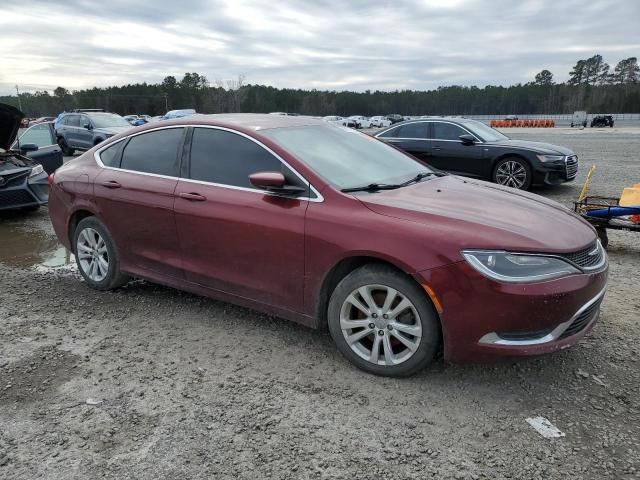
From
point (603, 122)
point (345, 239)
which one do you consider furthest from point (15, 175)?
point (603, 122)

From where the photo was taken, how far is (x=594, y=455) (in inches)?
99.3

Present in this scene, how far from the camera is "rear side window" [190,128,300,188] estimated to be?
3688 millimetres

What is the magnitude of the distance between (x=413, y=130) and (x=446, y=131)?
745 mm

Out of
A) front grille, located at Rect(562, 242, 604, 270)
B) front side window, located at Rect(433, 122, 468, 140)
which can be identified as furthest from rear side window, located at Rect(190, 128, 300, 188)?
front side window, located at Rect(433, 122, 468, 140)

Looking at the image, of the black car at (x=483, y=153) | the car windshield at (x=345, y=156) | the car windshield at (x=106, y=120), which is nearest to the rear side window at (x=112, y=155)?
the car windshield at (x=345, y=156)

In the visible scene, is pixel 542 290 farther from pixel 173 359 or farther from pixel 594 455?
pixel 173 359

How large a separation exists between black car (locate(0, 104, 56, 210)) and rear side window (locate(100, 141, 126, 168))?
3.87 m

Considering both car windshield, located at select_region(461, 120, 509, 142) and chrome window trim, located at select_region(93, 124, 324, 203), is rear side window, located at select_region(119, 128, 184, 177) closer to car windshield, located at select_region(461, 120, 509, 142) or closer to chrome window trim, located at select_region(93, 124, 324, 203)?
chrome window trim, located at select_region(93, 124, 324, 203)

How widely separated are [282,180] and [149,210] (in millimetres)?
1417

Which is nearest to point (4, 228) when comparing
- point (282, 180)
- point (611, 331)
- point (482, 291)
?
point (282, 180)

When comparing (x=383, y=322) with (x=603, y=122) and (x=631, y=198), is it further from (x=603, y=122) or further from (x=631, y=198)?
(x=603, y=122)

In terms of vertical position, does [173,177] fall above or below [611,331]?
above

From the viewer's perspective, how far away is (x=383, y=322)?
3.16 meters

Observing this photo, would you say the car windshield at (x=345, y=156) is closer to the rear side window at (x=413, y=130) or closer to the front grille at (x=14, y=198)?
the front grille at (x=14, y=198)
